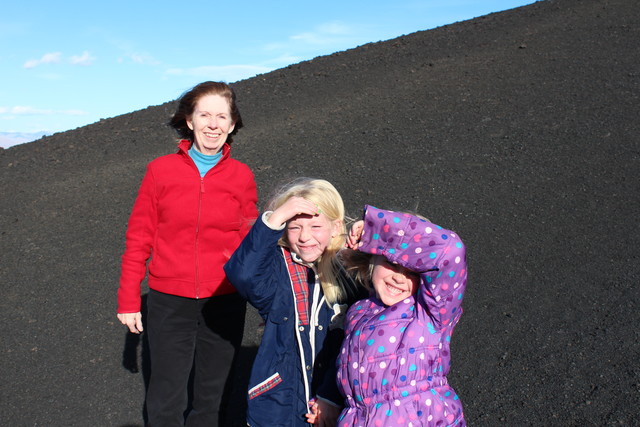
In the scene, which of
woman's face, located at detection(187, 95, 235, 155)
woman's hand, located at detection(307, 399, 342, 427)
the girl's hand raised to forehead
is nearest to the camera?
the girl's hand raised to forehead

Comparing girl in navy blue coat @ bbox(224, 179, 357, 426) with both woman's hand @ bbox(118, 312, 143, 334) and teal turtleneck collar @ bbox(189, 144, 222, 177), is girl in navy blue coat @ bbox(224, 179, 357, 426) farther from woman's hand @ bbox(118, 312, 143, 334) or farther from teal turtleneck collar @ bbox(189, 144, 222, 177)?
woman's hand @ bbox(118, 312, 143, 334)

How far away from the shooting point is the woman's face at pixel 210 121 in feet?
10.9

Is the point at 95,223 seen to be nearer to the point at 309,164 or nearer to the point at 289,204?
the point at 309,164

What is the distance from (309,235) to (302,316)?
0.36m

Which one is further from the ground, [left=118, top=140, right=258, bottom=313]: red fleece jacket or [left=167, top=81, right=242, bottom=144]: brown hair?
[left=167, top=81, right=242, bottom=144]: brown hair

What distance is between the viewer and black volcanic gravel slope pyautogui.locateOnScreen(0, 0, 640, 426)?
15.2 feet

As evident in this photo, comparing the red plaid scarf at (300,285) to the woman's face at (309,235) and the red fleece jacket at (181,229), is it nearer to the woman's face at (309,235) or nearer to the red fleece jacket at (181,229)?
the woman's face at (309,235)

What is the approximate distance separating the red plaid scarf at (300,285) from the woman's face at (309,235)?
5 cm

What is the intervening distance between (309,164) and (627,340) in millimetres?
5139

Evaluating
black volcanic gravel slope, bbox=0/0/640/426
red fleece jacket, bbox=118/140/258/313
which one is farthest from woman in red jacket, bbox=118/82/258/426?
black volcanic gravel slope, bbox=0/0/640/426

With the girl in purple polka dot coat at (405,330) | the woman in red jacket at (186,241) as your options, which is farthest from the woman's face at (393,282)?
the woman in red jacket at (186,241)

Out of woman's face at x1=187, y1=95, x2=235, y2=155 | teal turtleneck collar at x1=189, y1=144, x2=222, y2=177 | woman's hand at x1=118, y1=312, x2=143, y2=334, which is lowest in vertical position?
woman's hand at x1=118, y1=312, x2=143, y2=334

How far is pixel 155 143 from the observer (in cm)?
1187

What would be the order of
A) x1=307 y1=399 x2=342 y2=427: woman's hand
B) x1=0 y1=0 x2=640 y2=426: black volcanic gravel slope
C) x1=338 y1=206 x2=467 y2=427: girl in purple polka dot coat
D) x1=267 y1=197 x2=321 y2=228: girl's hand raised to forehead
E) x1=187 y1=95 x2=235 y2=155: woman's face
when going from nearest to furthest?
x1=338 y1=206 x2=467 y2=427: girl in purple polka dot coat < x1=267 y1=197 x2=321 y2=228: girl's hand raised to forehead < x1=307 y1=399 x2=342 y2=427: woman's hand < x1=187 y1=95 x2=235 y2=155: woman's face < x1=0 y1=0 x2=640 y2=426: black volcanic gravel slope
